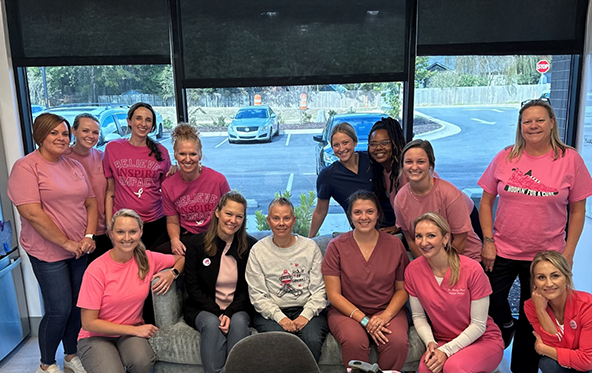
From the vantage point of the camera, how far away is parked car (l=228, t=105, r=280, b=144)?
3.71 metres

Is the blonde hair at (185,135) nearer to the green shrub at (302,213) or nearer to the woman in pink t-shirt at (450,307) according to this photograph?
the green shrub at (302,213)

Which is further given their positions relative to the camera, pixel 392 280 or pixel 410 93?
pixel 410 93

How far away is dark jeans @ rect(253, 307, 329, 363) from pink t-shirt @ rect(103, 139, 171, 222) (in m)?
0.99

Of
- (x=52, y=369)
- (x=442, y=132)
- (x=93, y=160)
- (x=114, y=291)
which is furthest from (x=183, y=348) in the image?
(x=442, y=132)

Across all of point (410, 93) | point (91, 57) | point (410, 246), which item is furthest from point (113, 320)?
point (410, 93)

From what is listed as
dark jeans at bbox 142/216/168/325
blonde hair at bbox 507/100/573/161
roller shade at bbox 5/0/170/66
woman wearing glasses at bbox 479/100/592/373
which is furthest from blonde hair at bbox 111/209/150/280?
blonde hair at bbox 507/100/573/161

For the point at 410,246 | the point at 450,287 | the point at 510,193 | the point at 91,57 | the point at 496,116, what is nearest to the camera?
the point at 450,287

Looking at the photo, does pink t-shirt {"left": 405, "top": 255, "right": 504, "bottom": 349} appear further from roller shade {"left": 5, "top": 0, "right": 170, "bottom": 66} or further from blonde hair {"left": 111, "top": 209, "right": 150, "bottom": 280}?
roller shade {"left": 5, "top": 0, "right": 170, "bottom": 66}

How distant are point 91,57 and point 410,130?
2348 mm

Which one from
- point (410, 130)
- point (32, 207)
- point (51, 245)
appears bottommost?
point (51, 245)

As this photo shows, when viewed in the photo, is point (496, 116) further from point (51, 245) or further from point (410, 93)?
point (51, 245)

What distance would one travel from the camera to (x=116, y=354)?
8.10 ft

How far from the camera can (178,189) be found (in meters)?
2.90

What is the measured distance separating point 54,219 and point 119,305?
0.66 m
